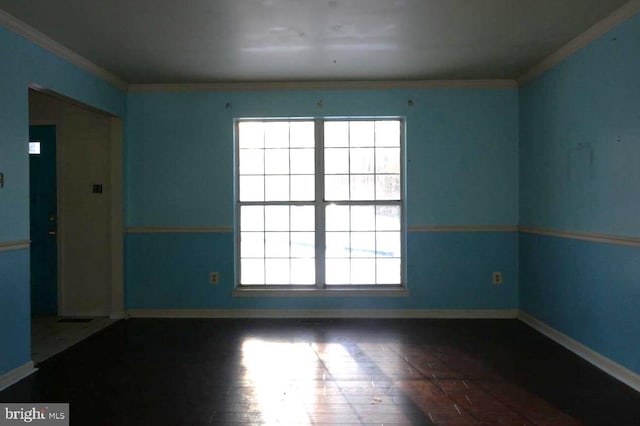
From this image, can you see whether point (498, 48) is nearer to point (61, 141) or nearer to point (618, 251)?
point (618, 251)

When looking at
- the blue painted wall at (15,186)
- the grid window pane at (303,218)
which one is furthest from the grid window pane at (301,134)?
the blue painted wall at (15,186)

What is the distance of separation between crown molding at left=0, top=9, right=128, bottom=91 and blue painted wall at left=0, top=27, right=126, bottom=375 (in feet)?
0.16

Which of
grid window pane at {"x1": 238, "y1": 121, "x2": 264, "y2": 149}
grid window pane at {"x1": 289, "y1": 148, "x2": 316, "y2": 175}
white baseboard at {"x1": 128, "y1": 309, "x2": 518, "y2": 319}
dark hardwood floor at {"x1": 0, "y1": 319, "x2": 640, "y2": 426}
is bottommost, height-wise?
dark hardwood floor at {"x1": 0, "y1": 319, "x2": 640, "y2": 426}

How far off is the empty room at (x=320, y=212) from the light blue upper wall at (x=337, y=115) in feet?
0.08

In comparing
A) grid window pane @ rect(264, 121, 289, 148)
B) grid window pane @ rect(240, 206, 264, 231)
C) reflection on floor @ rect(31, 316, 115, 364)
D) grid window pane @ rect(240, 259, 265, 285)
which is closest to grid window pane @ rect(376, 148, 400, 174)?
grid window pane @ rect(264, 121, 289, 148)

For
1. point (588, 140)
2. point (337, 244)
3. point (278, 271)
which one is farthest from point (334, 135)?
point (588, 140)

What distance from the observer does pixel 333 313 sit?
4992mm

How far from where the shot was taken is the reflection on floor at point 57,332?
3.95 metres

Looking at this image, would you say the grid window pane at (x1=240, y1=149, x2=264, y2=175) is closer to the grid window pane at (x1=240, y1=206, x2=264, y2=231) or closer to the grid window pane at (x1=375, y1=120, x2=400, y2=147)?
the grid window pane at (x1=240, y1=206, x2=264, y2=231)

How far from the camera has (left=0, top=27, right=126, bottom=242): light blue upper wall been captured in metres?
3.20

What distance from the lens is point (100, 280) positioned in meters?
5.09

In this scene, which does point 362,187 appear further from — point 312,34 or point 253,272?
point 312,34

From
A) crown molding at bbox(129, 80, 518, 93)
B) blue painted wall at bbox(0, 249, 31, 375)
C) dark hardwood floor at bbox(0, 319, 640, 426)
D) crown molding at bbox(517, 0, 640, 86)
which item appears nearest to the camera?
dark hardwood floor at bbox(0, 319, 640, 426)

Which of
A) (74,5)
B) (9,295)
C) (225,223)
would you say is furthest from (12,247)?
(225,223)
